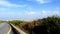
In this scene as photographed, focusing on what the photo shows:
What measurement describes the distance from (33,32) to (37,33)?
1.96ft

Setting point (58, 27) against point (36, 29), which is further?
point (36, 29)

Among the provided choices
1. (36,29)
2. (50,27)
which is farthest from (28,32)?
(50,27)

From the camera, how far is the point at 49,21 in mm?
28719

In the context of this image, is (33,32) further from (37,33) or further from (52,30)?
(52,30)

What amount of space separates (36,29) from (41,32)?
1511mm

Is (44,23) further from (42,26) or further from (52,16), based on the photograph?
(52,16)

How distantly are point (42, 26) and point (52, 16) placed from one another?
4.06 m

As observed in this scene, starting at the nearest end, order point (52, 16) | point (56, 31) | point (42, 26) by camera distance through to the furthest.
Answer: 1. point (56, 31)
2. point (42, 26)
3. point (52, 16)

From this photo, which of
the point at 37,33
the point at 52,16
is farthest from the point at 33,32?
the point at 52,16

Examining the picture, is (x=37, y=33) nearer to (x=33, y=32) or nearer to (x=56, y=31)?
(x=33, y=32)

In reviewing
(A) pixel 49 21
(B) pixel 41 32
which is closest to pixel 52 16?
(A) pixel 49 21

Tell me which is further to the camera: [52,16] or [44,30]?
[52,16]

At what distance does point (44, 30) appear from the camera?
27.2 metres

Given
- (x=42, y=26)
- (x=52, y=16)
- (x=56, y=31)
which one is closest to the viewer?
(x=56, y=31)
